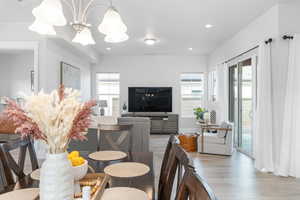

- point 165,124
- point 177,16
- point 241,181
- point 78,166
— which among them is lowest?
point 241,181

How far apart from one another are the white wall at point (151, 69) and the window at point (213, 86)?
0.64 m

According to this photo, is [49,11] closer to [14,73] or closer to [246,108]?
[246,108]

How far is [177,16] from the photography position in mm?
4145

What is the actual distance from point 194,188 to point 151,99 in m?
6.98

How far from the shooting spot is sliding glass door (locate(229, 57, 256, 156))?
4.57 meters

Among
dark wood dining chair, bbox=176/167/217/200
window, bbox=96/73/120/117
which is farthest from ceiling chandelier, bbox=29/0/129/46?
window, bbox=96/73/120/117

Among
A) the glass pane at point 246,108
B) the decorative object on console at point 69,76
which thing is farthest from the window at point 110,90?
the glass pane at point 246,108

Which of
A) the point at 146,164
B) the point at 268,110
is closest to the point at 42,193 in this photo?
the point at 146,164

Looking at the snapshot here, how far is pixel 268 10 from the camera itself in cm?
379

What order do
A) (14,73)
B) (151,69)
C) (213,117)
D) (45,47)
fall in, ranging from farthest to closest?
(151,69), (14,73), (213,117), (45,47)

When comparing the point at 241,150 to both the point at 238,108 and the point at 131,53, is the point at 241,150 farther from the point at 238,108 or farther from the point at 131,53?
the point at 131,53

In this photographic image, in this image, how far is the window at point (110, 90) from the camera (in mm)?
8125

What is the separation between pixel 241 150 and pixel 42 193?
16.2 feet

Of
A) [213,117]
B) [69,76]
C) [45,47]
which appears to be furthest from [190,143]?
[45,47]
